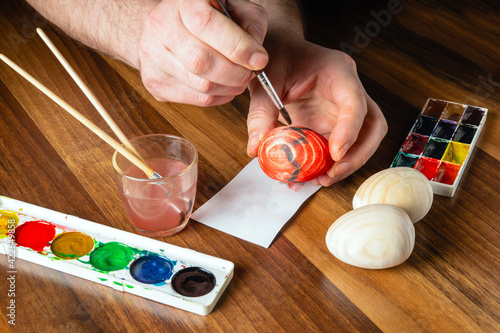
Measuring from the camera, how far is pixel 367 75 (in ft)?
4.74

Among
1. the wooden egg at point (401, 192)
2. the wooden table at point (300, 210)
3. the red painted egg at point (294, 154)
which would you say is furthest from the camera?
the red painted egg at point (294, 154)

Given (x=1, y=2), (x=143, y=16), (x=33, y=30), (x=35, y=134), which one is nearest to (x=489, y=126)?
(x=143, y=16)

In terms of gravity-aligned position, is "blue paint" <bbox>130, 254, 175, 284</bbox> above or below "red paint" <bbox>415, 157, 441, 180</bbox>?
above

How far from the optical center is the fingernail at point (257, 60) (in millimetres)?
934

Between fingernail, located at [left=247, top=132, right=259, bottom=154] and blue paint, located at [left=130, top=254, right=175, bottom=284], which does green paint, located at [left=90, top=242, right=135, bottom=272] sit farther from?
fingernail, located at [left=247, top=132, right=259, bottom=154]

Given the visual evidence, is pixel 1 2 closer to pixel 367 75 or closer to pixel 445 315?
pixel 367 75

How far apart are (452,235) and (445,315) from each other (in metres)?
0.19

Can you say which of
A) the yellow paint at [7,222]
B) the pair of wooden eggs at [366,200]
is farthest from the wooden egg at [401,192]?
the yellow paint at [7,222]

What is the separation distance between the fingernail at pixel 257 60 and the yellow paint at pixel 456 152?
49 cm

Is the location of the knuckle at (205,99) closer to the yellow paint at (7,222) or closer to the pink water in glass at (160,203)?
the pink water in glass at (160,203)

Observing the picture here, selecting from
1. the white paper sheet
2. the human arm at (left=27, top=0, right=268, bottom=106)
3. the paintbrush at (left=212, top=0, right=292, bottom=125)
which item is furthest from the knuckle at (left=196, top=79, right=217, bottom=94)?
the white paper sheet

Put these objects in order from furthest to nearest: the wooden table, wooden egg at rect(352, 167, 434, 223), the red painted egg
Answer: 1. the red painted egg
2. wooden egg at rect(352, 167, 434, 223)
3. the wooden table

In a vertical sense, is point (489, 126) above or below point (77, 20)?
below

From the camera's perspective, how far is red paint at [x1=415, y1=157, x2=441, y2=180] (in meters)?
1.07
